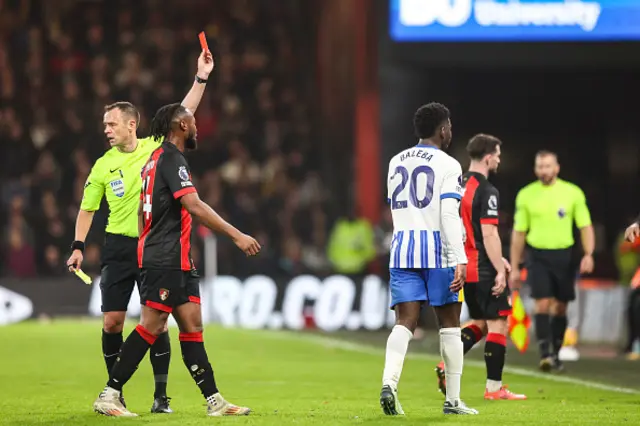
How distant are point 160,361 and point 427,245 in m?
2.00

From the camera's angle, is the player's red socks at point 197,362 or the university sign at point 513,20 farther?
the university sign at point 513,20

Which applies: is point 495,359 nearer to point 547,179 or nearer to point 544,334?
point 544,334

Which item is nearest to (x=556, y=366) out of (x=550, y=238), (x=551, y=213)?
(x=550, y=238)

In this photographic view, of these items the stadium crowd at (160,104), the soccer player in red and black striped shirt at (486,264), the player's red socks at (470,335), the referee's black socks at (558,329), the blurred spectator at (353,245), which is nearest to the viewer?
the soccer player in red and black striped shirt at (486,264)

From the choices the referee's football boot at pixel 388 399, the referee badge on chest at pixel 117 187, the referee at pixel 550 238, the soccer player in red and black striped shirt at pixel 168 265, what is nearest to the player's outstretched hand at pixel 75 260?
the referee badge on chest at pixel 117 187

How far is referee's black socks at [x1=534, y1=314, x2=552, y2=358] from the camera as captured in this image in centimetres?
1335

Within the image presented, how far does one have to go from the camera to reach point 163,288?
820 centimetres

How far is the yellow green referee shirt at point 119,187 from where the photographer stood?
361 inches

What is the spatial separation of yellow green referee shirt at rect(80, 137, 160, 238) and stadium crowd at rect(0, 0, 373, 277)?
1338cm

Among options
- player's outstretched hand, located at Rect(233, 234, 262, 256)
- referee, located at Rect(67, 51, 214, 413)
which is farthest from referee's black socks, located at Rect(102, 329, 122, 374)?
player's outstretched hand, located at Rect(233, 234, 262, 256)

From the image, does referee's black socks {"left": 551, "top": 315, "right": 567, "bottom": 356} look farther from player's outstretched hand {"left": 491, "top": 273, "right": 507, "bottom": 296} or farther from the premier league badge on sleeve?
the premier league badge on sleeve

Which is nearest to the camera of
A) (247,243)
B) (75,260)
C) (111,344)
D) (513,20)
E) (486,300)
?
(247,243)

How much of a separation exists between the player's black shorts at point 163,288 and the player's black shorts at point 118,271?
0.89 meters

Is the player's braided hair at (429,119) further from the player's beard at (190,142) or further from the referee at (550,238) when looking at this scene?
the referee at (550,238)
